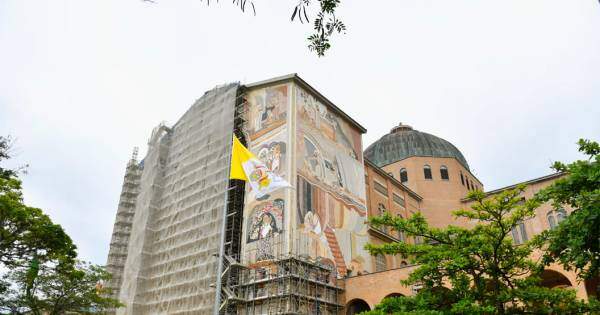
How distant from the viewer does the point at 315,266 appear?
24.4 m

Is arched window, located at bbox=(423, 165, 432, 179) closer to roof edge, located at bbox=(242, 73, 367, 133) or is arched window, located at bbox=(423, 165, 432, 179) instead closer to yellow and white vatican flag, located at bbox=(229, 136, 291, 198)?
roof edge, located at bbox=(242, 73, 367, 133)

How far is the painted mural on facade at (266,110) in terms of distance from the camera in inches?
1139

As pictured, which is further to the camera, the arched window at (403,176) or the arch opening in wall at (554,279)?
the arched window at (403,176)

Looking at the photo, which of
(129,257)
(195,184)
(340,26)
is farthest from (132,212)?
(340,26)

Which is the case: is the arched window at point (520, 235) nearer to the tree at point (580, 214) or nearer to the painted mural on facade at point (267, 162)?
the painted mural on facade at point (267, 162)

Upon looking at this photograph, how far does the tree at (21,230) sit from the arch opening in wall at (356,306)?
48.2 feet

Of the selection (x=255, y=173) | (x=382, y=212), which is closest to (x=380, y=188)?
(x=382, y=212)

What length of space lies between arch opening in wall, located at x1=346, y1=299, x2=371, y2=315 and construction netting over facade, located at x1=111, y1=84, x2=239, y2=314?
23.7ft

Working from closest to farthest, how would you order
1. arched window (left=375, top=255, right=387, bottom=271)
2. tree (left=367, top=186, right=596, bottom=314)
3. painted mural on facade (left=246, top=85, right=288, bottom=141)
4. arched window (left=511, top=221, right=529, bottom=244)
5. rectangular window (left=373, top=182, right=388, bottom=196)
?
tree (left=367, top=186, right=596, bottom=314) < painted mural on facade (left=246, top=85, right=288, bottom=141) < arched window (left=375, top=255, right=387, bottom=271) < arched window (left=511, top=221, right=529, bottom=244) < rectangular window (left=373, top=182, right=388, bottom=196)

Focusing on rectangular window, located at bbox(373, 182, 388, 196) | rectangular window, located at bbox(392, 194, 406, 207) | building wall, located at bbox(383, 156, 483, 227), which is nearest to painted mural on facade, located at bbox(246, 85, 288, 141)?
rectangular window, located at bbox(373, 182, 388, 196)

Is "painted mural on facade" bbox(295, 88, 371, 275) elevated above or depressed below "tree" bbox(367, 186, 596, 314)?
above

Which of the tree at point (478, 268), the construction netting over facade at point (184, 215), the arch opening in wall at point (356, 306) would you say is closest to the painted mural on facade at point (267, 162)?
the construction netting over facade at point (184, 215)

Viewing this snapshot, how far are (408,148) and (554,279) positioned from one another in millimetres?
25384

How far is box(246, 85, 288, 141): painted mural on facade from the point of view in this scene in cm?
2894
